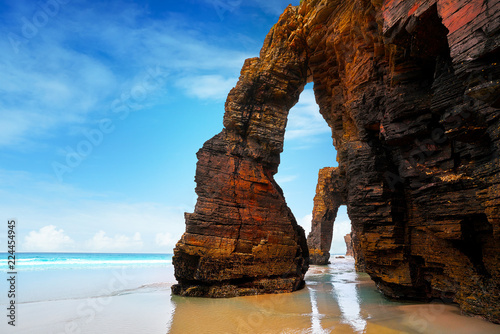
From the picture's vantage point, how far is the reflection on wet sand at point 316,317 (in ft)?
26.8

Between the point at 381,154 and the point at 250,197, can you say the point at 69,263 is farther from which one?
the point at 381,154

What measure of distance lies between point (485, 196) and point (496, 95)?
2.66 meters

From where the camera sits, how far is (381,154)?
498 inches

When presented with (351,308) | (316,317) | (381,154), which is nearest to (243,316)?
(316,317)

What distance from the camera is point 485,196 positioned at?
699 cm

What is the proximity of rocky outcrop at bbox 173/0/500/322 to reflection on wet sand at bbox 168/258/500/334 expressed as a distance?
1.02 meters

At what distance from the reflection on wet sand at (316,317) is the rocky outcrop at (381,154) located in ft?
3.34

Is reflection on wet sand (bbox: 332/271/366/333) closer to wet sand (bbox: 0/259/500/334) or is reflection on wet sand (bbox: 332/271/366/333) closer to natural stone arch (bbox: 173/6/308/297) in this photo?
wet sand (bbox: 0/259/500/334)

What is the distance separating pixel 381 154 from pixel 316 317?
7859 mm

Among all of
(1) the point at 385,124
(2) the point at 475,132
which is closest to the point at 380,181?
(1) the point at 385,124

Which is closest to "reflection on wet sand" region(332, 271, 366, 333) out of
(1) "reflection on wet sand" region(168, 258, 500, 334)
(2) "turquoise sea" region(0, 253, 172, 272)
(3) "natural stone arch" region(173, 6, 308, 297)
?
(1) "reflection on wet sand" region(168, 258, 500, 334)

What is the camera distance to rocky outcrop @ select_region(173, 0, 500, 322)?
7422mm

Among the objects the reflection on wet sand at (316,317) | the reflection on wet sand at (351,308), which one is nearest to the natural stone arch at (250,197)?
the reflection on wet sand at (316,317)

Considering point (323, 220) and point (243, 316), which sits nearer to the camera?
point (243, 316)
